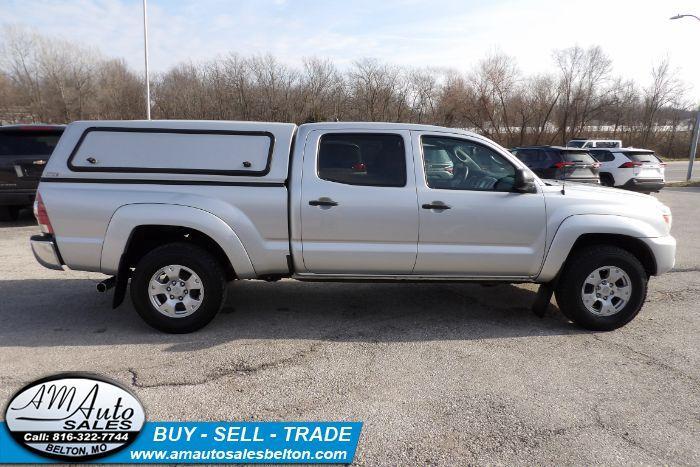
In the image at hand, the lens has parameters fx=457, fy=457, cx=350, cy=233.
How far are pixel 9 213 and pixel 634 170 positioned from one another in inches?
690

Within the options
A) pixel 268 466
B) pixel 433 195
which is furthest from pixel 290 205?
pixel 268 466

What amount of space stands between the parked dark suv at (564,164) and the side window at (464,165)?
362 inches

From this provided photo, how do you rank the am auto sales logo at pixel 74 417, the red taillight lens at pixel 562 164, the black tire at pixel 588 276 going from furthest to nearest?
the red taillight lens at pixel 562 164, the black tire at pixel 588 276, the am auto sales logo at pixel 74 417

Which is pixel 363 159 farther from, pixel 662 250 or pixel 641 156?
pixel 641 156

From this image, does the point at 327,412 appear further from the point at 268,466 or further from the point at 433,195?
the point at 433,195

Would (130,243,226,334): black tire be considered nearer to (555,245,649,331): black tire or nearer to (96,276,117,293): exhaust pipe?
(96,276,117,293): exhaust pipe

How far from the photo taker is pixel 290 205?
4137 mm

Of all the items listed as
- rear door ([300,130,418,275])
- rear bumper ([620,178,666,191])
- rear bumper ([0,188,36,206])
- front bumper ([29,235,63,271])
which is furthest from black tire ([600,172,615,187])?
rear bumper ([0,188,36,206])

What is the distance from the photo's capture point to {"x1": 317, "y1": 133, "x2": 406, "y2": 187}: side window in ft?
13.9

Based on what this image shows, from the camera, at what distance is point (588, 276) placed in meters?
4.39

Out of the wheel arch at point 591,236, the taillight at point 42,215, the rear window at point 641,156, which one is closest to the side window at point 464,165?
the wheel arch at point 591,236

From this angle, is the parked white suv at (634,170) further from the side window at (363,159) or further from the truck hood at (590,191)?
the side window at (363,159)

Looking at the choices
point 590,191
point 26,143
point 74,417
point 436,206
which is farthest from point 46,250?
point 26,143

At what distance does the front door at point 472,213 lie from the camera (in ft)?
13.9
